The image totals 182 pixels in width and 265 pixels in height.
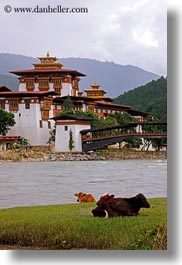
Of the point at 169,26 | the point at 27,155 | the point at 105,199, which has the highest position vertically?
the point at 169,26

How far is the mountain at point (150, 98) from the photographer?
3443mm

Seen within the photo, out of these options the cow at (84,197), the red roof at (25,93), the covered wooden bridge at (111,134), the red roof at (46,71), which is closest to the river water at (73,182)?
the cow at (84,197)

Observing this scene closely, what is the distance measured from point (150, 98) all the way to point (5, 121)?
825 millimetres

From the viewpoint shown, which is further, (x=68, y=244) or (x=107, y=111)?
(x=107, y=111)

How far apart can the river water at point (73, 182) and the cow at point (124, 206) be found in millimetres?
52

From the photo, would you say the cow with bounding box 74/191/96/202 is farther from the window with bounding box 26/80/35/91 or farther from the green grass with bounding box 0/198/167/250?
the window with bounding box 26/80/35/91

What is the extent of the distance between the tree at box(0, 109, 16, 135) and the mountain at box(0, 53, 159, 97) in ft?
0.52

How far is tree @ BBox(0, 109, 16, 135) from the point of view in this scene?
3.61 m

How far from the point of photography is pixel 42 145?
3.66 metres

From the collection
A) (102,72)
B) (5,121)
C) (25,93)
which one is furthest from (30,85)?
(102,72)

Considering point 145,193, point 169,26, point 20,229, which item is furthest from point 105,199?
point 169,26

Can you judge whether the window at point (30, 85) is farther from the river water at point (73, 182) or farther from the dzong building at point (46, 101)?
the river water at point (73, 182)

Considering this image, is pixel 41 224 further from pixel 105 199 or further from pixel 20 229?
pixel 105 199

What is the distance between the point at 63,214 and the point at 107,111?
66 cm
